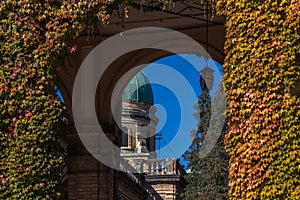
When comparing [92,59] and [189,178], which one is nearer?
[92,59]

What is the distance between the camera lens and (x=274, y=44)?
1120 cm

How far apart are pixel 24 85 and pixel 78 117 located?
659cm

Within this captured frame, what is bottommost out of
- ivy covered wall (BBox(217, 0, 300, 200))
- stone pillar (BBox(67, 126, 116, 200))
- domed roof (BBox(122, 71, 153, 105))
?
ivy covered wall (BBox(217, 0, 300, 200))

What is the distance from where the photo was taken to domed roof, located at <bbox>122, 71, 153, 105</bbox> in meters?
56.1

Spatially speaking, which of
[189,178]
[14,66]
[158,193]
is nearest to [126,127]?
[158,193]

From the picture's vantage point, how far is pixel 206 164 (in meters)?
19.2

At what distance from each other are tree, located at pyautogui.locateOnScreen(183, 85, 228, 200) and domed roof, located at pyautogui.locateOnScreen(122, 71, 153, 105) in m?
35.8

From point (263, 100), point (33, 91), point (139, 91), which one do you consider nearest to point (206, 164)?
point (33, 91)

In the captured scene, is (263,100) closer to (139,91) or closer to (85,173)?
(85,173)

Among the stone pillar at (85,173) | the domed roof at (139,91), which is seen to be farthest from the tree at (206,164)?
the domed roof at (139,91)

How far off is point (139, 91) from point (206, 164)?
124ft

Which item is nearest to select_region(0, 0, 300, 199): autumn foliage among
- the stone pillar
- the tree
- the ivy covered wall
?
the ivy covered wall

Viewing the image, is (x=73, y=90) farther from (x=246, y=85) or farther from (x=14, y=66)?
(x=246, y=85)

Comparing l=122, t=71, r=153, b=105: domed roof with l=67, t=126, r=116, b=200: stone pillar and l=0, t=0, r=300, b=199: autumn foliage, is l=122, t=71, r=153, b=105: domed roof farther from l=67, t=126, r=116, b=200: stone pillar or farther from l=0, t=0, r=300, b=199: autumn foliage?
l=0, t=0, r=300, b=199: autumn foliage
